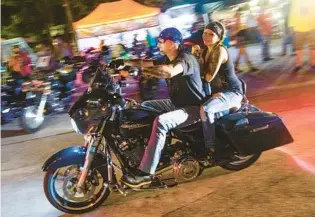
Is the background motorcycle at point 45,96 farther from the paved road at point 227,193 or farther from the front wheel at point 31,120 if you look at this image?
the paved road at point 227,193

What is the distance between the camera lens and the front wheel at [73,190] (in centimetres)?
400

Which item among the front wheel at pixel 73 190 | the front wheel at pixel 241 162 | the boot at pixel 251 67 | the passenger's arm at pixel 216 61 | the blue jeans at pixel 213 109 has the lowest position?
the boot at pixel 251 67

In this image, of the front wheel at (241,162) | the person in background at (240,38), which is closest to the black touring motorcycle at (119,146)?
the front wheel at (241,162)

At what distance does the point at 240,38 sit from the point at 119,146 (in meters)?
8.15

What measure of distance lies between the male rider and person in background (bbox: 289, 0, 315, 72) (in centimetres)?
627

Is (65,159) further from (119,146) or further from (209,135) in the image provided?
(209,135)

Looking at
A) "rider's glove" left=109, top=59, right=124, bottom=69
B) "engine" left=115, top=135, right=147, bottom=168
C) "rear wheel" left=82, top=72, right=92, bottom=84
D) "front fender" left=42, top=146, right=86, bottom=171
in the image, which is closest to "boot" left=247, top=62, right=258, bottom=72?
"rear wheel" left=82, top=72, right=92, bottom=84

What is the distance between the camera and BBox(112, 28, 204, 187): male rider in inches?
153

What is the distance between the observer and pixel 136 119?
13.1 ft

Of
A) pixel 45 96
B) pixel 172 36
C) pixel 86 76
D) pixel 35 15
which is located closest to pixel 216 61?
pixel 172 36

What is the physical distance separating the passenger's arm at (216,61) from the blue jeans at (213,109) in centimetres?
24

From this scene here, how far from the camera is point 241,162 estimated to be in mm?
4590

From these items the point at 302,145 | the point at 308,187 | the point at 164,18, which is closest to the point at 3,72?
the point at 164,18

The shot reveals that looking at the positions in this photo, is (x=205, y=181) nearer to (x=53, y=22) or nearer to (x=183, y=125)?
(x=183, y=125)
